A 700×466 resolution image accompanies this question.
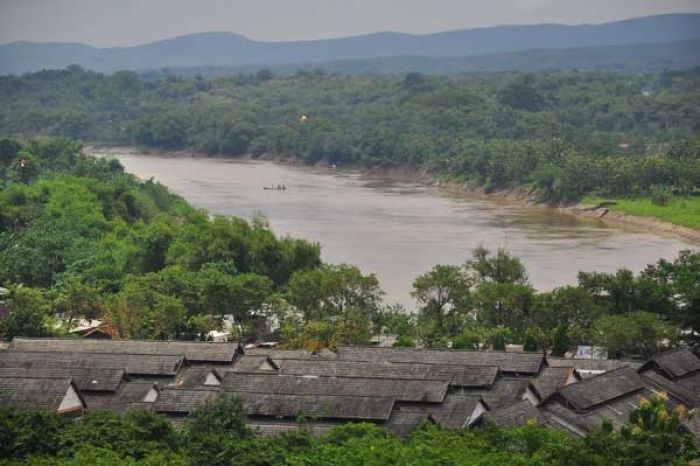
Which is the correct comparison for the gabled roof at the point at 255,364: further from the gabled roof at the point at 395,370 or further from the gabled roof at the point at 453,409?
the gabled roof at the point at 453,409

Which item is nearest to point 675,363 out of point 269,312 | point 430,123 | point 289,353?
point 289,353

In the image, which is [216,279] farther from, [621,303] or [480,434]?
[480,434]

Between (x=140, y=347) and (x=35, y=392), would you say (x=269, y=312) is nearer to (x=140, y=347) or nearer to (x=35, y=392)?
(x=140, y=347)

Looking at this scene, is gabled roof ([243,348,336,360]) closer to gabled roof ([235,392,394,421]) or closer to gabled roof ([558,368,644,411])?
gabled roof ([235,392,394,421])

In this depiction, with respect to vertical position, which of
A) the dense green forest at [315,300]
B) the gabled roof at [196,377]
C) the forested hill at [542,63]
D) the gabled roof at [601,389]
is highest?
the gabled roof at [601,389]

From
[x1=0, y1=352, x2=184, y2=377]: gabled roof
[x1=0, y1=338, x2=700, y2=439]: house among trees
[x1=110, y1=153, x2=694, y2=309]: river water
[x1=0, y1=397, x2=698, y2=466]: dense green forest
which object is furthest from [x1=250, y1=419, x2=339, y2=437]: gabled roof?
[x1=110, y1=153, x2=694, y2=309]: river water

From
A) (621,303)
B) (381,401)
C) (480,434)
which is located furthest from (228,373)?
(621,303)

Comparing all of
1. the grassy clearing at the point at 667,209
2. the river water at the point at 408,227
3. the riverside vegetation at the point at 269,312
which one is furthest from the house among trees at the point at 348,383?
the grassy clearing at the point at 667,209
